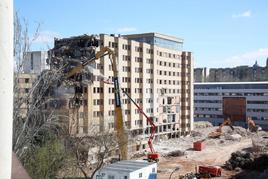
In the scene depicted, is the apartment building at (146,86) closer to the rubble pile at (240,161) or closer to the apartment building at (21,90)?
the rubble pile at (240,161)

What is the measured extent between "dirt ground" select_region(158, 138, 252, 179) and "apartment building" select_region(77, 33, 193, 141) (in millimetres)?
7005

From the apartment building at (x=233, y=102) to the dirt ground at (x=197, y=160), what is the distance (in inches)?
1281

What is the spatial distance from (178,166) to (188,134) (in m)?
25.0

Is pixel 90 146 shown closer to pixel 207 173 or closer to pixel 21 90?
pixel 207 173

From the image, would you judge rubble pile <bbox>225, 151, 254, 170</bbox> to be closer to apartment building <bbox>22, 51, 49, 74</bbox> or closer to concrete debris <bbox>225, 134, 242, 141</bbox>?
concrete debris <bbox>225, 134, 242, 141</bbox>

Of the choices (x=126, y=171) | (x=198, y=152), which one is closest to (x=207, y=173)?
(x=126, y=171)

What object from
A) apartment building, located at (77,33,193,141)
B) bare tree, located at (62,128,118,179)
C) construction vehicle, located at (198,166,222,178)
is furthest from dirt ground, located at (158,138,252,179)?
apartment building, located at (77,33,193,141)

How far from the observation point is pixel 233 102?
90188 mm

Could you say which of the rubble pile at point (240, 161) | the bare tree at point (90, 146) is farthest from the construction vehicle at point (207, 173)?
the bare tree at point (90, 146)

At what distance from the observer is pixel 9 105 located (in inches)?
108

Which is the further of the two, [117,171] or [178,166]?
[178,166]

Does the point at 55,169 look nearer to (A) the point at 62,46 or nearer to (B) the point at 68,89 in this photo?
(B) the point at 68,89

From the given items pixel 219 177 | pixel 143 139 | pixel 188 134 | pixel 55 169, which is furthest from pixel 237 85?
pixel 55 169

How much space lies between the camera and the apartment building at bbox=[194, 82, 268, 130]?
86688 mm
